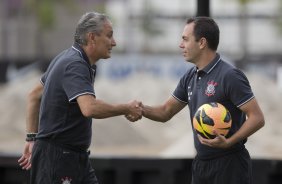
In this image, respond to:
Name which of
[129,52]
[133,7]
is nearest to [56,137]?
[129,52]

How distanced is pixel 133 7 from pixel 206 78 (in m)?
56.6

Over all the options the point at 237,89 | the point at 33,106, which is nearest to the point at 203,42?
the point at 237,89

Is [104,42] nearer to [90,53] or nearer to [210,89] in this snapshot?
[90,53]

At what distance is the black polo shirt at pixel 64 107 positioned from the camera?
7.39 m

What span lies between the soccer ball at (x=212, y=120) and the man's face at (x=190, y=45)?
0.51m

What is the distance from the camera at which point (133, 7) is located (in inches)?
2507

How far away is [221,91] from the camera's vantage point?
23.8 ft

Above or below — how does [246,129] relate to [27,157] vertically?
above

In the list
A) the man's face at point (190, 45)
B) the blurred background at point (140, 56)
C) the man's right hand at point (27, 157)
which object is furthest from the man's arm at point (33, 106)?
the blurred background at point (140, 56)

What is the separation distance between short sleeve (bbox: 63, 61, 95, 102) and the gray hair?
31 centimetres

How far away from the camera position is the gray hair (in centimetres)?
754

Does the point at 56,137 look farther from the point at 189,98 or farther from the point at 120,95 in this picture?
the point at 120,95

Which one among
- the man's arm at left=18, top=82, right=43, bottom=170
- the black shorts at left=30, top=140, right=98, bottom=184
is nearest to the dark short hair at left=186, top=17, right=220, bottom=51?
the black shorts at left=30, top=140, right=98, bottom=184

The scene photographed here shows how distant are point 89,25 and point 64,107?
722 mm
